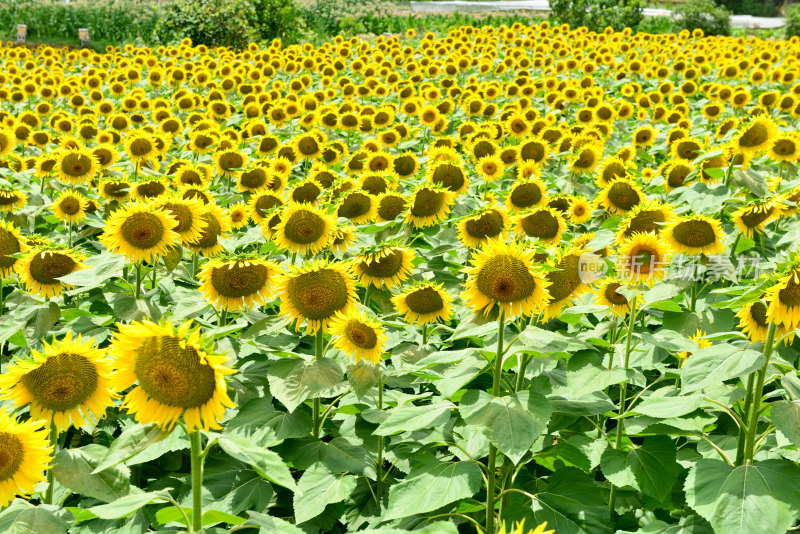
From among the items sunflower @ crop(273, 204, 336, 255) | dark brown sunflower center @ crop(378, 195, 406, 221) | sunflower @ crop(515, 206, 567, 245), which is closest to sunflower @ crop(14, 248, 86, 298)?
sunflower @ crop(273, 204, 336, 255)

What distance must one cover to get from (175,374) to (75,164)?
4591 mm

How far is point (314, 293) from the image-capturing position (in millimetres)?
2992

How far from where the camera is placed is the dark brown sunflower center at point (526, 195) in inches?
204

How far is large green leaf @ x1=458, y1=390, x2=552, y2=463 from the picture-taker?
2289mm

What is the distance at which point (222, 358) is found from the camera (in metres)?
1.96

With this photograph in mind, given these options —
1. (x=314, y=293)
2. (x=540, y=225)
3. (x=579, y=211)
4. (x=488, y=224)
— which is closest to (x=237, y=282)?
(x=314, y=293)

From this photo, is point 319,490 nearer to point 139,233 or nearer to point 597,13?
point 139,233

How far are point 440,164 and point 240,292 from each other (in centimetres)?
239

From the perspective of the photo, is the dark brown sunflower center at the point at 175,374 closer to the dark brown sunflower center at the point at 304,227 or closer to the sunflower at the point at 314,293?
the sunflower at the point at 314,293

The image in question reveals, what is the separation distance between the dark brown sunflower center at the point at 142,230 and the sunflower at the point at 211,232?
333 mm

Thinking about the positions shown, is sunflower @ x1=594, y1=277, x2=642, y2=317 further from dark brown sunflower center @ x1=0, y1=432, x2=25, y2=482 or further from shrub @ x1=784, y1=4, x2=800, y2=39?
shrub @ x1=784, y1=4, x2=800, y2=39

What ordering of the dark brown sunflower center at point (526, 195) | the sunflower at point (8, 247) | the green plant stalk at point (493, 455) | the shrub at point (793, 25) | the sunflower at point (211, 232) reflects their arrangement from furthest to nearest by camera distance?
the shrub at point (793, 25) < the dark brown sunflower center at point (526, 195) < the sunflower at point (211, 232) < the sunflower at point (8, 247) < the green plant stalk at point (493, 455)

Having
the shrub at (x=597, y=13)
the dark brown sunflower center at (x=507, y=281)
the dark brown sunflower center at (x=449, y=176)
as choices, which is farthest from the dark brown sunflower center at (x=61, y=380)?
the shrub at (x=597, y=13)

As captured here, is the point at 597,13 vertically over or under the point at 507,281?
under
